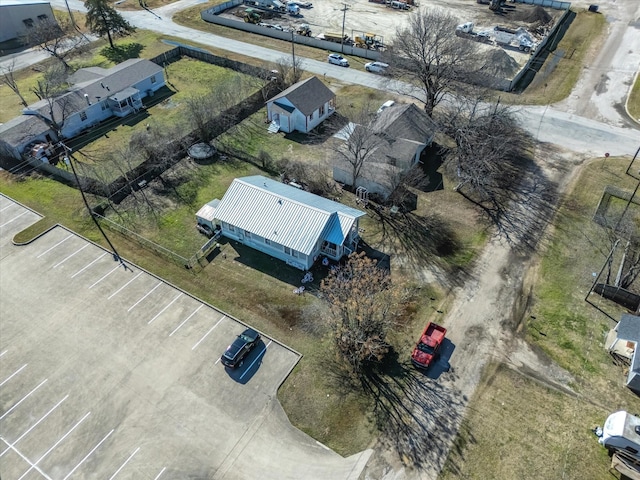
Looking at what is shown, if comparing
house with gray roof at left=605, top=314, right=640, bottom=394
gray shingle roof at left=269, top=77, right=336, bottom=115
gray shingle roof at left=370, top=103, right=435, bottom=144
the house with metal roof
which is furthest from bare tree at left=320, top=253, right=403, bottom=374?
gray shingle roof at left=269, top=77, right=336, bottom=115

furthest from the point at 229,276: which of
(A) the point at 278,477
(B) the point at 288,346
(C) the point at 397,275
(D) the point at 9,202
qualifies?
(D) the point at 9,202

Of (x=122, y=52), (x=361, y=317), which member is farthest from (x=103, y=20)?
(x=361, y=317)

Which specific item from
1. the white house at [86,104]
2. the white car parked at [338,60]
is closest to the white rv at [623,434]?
the white house at [86,104]

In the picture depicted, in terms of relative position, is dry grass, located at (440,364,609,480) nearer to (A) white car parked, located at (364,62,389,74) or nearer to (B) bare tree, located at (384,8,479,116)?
(B) bare tree, located at (384,8,479,116)

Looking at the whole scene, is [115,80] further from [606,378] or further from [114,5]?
[606,378]

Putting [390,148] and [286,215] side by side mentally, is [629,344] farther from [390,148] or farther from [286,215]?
[390,148]
